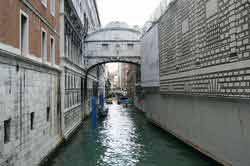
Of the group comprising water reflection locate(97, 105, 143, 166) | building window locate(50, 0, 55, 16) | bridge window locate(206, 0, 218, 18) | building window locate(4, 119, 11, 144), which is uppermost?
building window locate(50, 0, 55, 16)

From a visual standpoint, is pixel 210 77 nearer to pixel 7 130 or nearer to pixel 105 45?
pixel 7 130

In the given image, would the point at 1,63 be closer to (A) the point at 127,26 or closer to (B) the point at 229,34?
(B) the point at 229,34

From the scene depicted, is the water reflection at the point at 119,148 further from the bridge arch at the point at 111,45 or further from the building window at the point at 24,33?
the bridge arch at the point at 111,45

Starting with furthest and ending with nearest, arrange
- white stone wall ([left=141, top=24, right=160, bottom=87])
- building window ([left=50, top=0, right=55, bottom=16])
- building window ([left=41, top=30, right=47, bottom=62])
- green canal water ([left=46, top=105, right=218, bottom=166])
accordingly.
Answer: white stone wall ([left=141, top=24, right=160, bottom=87]) → building window ([left=50, top=0, right=55, bottom=16]) → green canal water ([left=46, top=105, right=218, bottom=166]) → building window ([left=41, top=30, right=47, bottom=62])

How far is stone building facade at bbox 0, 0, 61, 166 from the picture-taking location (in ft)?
18.0

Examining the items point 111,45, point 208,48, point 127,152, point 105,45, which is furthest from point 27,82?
point 111,45

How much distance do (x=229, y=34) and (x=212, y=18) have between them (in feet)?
4.75

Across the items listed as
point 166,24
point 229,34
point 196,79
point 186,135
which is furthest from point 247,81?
point 166,24

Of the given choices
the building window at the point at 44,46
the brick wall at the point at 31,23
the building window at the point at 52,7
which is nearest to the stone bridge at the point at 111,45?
the brick wall at the point at 31,23

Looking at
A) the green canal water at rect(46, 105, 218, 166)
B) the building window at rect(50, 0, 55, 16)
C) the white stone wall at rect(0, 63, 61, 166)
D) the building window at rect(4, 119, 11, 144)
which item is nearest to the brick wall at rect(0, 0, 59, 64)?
the building window at rect(50, 0, 55, 16)

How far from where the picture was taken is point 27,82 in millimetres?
6969

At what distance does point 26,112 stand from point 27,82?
85cm

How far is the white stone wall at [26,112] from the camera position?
5.47m

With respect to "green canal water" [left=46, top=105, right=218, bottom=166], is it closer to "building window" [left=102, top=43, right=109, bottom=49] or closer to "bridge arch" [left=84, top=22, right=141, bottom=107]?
"bridge arch" [left=84, top=22, right=141, bottom=107]
